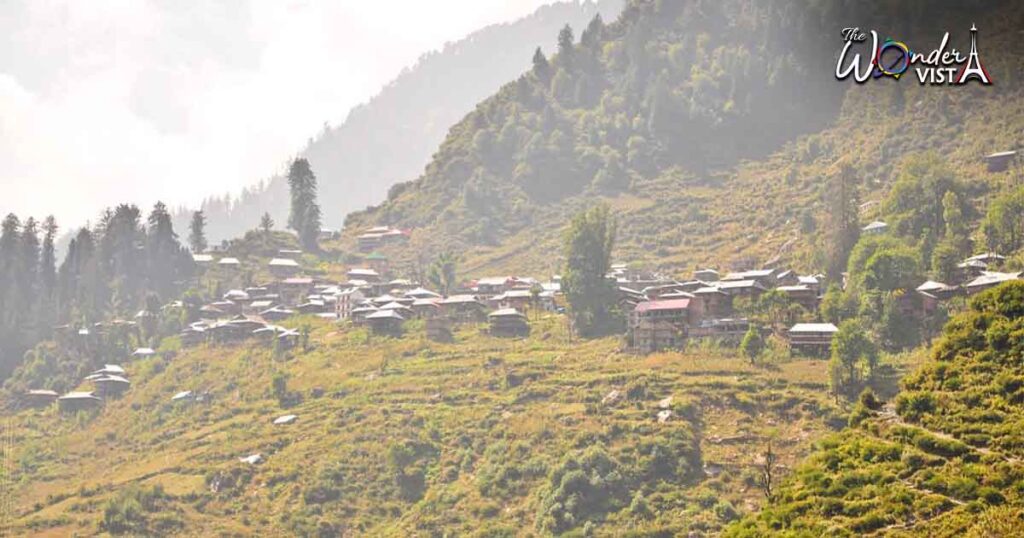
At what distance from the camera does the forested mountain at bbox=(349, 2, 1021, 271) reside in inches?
4414

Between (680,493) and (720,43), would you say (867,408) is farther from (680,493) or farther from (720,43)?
(720,43)

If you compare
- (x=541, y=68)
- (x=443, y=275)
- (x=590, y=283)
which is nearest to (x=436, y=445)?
(x=590, y=283)

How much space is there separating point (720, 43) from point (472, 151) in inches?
1566

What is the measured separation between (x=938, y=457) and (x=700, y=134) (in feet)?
341

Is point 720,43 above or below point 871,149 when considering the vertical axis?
above

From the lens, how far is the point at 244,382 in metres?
94.4

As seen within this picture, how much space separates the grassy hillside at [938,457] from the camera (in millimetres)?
38062

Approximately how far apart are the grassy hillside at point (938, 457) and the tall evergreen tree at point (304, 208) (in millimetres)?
97824

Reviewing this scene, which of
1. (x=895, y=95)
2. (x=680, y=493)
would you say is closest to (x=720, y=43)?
→ (x=895, y=95)

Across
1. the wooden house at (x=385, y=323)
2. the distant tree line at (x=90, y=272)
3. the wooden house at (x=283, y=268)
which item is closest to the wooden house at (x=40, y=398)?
the distant tree line at (x=90, y=272)

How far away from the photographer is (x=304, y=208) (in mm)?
138750

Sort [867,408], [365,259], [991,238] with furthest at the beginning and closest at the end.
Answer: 1. [365,259]
2. [991,238]
3. [867,408]

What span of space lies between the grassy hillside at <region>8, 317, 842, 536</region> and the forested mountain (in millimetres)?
28867

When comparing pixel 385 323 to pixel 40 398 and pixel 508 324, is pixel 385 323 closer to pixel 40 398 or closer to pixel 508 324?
pixel 508 324
